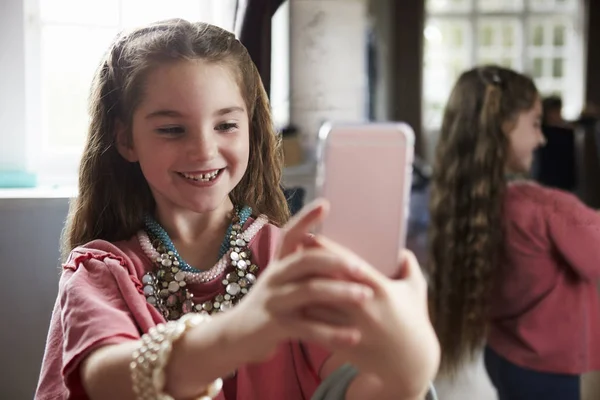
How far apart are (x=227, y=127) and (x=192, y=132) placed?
1.0 inches

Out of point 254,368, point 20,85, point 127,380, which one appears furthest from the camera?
point 20,85

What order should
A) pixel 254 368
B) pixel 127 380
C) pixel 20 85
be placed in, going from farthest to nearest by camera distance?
pixel 20 85 → pixel 254 368 → pixel 127 380

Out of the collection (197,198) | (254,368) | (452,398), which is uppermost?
(197,198)

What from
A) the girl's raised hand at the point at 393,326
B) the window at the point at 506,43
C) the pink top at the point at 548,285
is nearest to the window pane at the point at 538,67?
the window at the point at 506,43

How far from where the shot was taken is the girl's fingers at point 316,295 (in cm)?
24

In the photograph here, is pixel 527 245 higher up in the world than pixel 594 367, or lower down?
higher up

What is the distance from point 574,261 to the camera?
1.99 feet

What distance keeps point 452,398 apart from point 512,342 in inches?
3.4

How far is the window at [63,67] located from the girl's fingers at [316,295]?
1.16ft

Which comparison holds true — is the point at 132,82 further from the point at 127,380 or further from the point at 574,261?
the point at 574,261

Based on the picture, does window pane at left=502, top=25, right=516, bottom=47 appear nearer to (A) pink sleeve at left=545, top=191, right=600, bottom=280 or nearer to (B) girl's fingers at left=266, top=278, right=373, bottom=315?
(A) pink sleeve at left=545, top=191, right=600, bottom=280

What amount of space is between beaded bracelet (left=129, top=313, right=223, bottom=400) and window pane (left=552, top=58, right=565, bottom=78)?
43 centimetres

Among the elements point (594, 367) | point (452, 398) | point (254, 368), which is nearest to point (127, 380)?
point (254, 368)

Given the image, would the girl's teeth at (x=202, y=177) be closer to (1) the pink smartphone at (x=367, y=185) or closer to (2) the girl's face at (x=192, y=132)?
(2) the girl's face at (x=192, y=132)
